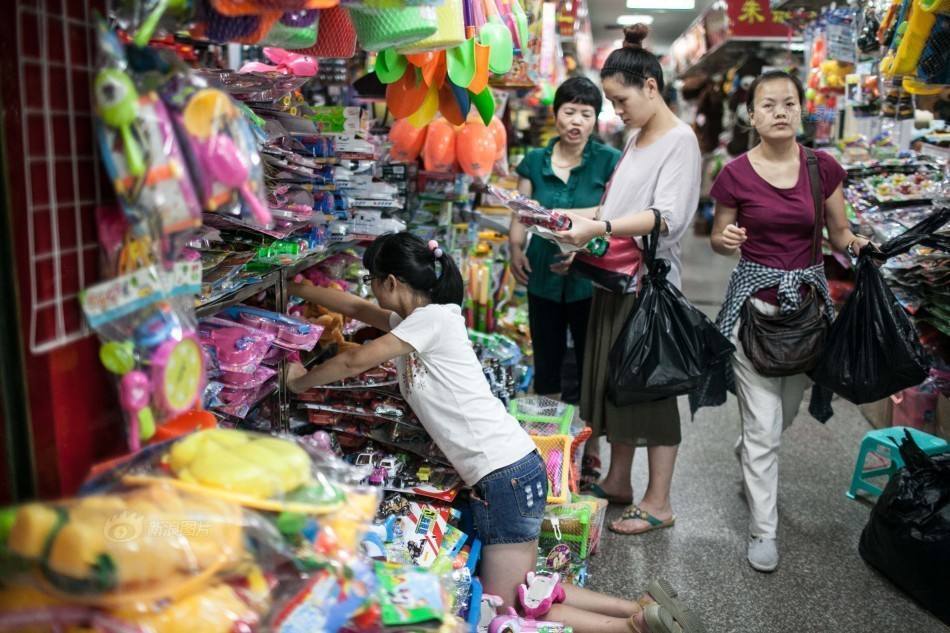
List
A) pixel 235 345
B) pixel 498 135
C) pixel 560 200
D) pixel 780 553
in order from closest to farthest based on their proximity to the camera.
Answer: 1. pixel 235 345
2. pixel 780 553
3. pixel 560 200
4. pixel 498 135

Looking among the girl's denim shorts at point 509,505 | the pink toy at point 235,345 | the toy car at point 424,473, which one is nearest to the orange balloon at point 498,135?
the toy car at point 424,473

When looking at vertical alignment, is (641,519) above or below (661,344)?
below

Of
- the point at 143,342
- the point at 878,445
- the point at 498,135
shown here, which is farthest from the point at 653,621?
the point at 498,135

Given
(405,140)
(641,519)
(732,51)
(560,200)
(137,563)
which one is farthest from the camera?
(732,51)

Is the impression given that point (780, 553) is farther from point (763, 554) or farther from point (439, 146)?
point (439, 146)

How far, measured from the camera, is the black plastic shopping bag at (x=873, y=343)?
2.69 meters

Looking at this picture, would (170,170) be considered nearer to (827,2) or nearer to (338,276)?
(338,276)

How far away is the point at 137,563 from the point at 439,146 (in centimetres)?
270

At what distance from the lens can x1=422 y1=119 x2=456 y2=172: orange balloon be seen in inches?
135

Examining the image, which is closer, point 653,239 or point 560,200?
point 653,239

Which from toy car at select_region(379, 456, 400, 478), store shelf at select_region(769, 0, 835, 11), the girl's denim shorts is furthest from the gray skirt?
store shelf at select_region(769, 0, 835, 11)

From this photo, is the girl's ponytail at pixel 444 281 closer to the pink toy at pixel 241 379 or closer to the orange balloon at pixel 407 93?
the orange balloon at pixel 407 93

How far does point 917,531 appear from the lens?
8.34 feet

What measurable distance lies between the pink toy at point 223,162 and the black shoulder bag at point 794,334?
216 centimetres
